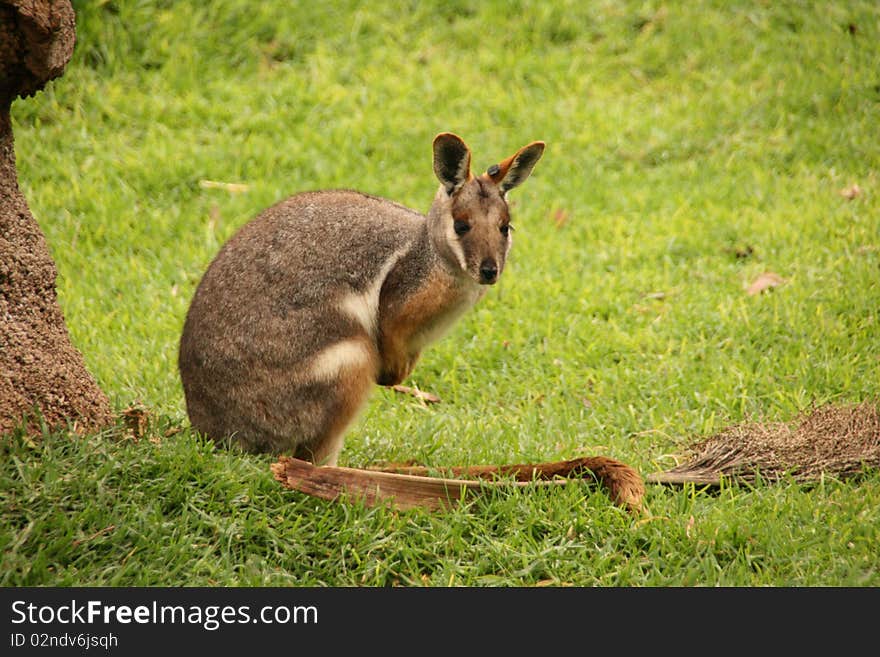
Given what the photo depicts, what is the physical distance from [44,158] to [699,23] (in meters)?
5.55

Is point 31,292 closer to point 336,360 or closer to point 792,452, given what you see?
point 336,360

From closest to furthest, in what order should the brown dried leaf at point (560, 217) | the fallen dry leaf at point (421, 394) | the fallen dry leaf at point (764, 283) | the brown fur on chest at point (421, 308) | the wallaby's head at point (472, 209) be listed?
the wallaby's head at point (472, 209) < the brown fur on chest at point (421, 308) < the fallen dry leaf at point (421, 394) < the fallen dry leaf at point (764, 283) < the brown dried leaf at point (560, 217)

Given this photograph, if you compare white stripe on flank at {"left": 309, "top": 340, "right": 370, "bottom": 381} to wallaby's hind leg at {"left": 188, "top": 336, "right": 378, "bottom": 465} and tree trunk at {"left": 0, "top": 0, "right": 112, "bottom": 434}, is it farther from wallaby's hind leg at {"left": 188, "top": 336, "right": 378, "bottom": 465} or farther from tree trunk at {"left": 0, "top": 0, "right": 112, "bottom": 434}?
tree trunk at {"left": 0, "top": 0, "right": 112, "bottom": 434}

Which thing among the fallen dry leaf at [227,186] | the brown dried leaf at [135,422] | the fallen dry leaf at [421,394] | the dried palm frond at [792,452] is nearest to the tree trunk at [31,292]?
the brown dried leaf at [135,422]

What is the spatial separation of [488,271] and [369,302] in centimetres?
55

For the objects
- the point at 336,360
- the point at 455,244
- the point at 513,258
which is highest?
the point at 455,244

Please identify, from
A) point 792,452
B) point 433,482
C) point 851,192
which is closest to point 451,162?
point 433,482

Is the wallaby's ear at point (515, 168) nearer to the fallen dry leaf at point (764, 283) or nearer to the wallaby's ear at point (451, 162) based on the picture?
the wallaby's ear at point (451, 162)

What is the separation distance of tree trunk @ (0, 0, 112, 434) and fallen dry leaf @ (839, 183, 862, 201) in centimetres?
555

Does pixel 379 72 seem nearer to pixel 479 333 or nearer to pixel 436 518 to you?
pixel 479 333

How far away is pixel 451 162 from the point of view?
4.68m

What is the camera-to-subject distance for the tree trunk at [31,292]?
4.11 m

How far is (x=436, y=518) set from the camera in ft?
13.8

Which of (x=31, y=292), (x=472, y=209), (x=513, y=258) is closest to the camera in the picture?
(x=31, y=292)
